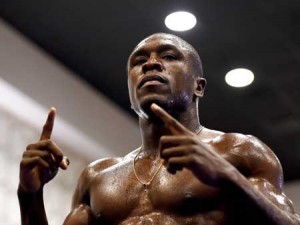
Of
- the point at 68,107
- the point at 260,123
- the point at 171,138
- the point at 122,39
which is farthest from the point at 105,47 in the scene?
the point at 171,138

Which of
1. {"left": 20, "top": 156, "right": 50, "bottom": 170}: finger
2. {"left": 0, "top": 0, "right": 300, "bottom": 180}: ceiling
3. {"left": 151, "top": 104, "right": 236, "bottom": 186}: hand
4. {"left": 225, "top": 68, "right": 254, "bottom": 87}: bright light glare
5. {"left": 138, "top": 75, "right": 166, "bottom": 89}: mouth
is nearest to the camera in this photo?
{"left": 151, "top": 104, "right": 236, "bottom": 186}: hand

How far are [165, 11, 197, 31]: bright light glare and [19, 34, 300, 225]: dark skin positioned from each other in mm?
1844

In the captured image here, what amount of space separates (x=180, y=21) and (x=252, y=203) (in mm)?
2352

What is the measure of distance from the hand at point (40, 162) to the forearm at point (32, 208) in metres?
0.04

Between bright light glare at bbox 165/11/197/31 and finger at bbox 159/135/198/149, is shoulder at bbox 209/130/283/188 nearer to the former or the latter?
finger at bbox 159/135/198/149

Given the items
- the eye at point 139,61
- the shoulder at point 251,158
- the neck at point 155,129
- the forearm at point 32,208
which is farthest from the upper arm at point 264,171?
the forearm at point 32,208

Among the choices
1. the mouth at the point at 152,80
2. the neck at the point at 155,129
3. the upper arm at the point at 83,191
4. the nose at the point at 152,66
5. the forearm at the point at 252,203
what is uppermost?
the nose at the point at 152,66

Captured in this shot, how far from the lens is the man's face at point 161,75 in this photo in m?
1.65

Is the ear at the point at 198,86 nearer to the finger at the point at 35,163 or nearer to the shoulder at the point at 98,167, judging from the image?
the shoulder at the point at 98,167

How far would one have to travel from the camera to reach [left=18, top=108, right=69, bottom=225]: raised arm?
1.52m

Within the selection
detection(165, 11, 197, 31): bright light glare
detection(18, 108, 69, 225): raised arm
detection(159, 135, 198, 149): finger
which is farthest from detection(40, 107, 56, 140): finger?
detection(165, 11, 197, 31): bright light glare

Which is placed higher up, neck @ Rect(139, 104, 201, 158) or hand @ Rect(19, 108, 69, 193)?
neck @ Rect(139, 104, 201, 158)

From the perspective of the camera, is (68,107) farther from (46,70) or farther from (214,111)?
(214,111)

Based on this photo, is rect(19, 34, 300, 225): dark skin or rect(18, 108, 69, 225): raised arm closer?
rect(19, 34, 300, 225): dark skin
